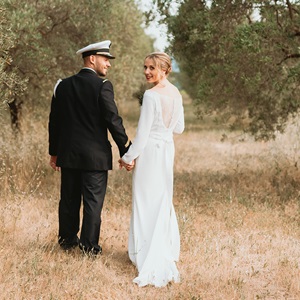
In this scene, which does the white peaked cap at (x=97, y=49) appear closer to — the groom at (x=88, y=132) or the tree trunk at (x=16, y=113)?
the groom at (x=88, y=132)

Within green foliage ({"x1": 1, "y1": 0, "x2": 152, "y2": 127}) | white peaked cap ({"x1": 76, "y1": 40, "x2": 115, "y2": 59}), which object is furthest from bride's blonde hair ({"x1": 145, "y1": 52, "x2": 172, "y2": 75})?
green foliage ({"x1": 1, "y1": 0, "x2": 152, "y2": 127})

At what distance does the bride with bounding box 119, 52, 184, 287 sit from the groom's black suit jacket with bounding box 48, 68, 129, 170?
36 cm

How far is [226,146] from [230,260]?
14.8 metres

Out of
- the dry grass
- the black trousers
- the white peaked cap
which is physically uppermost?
→ the white peaked cap

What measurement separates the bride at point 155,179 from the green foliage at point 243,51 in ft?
12.7

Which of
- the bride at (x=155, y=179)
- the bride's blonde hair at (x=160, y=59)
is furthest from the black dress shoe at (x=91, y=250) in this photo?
the bride's blonde hair at (x=160, y=59)

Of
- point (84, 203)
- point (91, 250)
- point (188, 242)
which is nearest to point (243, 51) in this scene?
point (188, 242)

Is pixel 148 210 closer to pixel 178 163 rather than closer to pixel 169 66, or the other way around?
pixel 169 66

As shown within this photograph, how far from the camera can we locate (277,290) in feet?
18.9

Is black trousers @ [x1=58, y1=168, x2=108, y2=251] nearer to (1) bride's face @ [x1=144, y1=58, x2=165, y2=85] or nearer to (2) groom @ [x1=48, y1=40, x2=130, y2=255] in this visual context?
(2) groom @ [x1=48, y1=40, x2=130, y2=255]

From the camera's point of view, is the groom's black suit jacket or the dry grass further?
the groom's black suit jacket

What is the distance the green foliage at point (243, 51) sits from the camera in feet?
32.8

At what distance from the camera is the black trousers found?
6340 millimetres

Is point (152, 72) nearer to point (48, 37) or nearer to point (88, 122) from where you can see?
point (88, 122)
